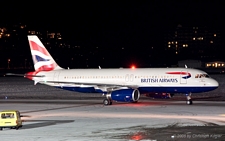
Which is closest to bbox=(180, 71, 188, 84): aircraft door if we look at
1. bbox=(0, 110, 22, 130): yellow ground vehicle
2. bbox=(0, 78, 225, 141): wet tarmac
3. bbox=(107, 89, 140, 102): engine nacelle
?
bbox=(0, 78, 225, 141): wet tarmac

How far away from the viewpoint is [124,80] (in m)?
50.3

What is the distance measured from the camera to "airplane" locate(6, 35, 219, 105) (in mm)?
47406

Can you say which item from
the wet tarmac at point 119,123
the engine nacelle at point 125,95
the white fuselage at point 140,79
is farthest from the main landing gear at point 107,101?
the white fuselage at point 140,79

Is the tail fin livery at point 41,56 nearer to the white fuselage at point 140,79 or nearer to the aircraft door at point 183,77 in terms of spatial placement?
the white fuselage at point 140,79

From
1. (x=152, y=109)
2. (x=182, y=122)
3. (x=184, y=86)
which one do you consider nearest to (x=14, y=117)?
(x=182, y=122)

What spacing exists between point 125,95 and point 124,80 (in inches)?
165

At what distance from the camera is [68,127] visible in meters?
30.9

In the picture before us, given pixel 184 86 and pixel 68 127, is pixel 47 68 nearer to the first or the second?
pixel 184 86

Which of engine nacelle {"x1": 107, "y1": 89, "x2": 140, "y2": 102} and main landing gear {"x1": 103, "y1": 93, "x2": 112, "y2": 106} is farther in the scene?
main landing gear {"x1": 103, "y1": 93, "x2": 112, "y2": 106}

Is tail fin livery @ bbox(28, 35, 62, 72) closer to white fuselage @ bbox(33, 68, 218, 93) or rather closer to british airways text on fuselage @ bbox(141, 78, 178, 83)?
white fuselage @ bbox(33, 68, 218, 93)

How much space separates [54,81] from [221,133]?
29.6m

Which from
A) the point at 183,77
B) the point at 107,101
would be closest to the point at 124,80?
the point at 107,101

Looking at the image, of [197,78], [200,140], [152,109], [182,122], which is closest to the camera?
[200,140]

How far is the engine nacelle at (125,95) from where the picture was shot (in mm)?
46344
